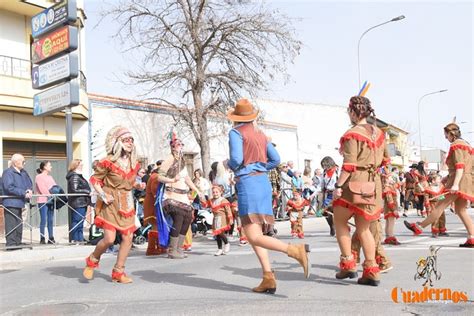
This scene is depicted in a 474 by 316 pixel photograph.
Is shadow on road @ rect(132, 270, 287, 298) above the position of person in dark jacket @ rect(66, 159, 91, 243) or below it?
below

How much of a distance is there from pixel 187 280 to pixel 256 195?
178 centimetres

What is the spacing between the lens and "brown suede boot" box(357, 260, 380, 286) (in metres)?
5.77

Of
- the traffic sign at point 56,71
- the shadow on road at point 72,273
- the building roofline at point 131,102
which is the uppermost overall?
the building roofline at point 131,102

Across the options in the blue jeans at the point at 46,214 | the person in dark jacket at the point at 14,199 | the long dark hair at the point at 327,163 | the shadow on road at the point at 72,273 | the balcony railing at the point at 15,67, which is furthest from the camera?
the balcony railing at the point at 15,67

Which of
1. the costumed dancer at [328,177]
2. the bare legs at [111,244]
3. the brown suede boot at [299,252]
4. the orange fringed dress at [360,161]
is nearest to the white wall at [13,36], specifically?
the costumed dancer at [328,177]

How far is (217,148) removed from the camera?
25875 mm

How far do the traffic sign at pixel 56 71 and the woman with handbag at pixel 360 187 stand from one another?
8.56 metres

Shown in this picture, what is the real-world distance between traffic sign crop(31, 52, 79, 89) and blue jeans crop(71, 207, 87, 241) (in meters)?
3.22

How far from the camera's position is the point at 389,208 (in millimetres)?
9727

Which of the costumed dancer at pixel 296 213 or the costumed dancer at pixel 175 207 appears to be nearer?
the costumed dancer at pixel 175 207

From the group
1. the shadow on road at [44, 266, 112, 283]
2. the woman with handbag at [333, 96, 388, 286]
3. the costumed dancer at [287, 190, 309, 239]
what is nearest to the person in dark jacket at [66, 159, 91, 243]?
the shadow on road at [44, 266, 112, 283]

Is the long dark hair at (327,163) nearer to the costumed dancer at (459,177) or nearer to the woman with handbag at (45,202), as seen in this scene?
the costumed dancer at (459,177)

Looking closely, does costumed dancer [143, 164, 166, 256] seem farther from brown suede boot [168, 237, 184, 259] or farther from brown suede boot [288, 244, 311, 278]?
brown suede boot [288, 244, 311, 278]

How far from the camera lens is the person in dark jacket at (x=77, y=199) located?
38.2ft
